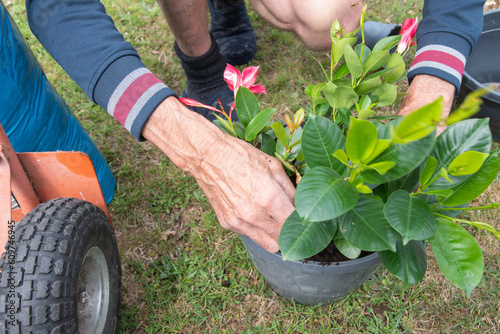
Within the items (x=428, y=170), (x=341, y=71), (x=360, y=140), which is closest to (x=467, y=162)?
(x=428, y=170)

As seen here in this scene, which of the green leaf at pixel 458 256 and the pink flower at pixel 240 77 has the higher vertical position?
the pink flower at pixel 240 77

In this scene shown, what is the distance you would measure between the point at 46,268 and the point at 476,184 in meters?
1.01

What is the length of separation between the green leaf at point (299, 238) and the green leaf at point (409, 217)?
0.17 metres

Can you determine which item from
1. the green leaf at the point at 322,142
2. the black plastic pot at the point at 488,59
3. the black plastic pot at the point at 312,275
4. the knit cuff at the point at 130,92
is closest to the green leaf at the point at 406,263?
the black plastic pot at the point at 312,275

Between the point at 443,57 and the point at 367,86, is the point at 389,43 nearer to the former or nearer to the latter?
the point at 367,86

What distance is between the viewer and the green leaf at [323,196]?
52 cm

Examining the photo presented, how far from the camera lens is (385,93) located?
2.59 feet

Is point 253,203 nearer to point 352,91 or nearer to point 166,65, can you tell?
point 352,91

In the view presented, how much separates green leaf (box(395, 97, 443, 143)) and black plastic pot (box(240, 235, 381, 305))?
21.2 inches

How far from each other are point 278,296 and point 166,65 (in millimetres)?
1561

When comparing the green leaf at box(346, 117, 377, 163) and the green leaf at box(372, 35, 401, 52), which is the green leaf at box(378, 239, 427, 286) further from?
the green leaf at box(372, 35, 401, 52)

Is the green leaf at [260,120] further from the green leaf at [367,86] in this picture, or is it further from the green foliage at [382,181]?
the green leaf at [367,86]

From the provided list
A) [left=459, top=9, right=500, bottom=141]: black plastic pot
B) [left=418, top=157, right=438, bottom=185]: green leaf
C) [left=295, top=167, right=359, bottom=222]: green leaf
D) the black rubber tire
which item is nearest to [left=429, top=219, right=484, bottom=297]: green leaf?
[left=418, top=157, right=438, bottom=185]: green leaf

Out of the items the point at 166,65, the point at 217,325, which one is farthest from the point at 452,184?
the point at 166,65
